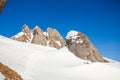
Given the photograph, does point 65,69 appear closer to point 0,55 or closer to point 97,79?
point 97,79

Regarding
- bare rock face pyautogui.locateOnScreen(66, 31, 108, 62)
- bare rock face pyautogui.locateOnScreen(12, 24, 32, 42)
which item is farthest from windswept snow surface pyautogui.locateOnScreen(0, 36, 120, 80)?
bare rock face pyautogui.locateOnScreen(12, 24, 32, 42)

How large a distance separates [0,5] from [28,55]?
14.2 metres

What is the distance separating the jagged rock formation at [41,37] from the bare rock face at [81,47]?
78568 mm

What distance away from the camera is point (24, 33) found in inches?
5802

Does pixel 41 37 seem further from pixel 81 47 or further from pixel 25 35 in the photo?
pixel 81 47

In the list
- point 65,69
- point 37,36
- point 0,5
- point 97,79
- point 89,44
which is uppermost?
point 37,36

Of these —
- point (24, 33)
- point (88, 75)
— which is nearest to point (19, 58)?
point (88, 75)

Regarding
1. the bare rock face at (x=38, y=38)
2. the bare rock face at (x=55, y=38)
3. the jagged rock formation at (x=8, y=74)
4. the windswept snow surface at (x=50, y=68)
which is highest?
the bare rock face at (x=55, y=38)

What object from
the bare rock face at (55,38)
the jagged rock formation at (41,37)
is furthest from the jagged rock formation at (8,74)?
the bare rock face at (55,38)

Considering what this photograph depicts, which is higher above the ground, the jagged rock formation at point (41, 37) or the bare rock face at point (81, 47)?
the jagged rock formation at point (41, 37)

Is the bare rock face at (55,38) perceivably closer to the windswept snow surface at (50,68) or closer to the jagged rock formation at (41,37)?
the jagged rock formation at (41,37)

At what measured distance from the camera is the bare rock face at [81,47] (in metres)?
49.5

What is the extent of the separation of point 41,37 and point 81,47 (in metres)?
86.0

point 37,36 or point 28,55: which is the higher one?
point 37,36
